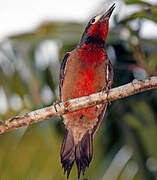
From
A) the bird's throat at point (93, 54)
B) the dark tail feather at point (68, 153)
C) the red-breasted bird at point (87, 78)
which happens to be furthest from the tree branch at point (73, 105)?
the bird's throat at point (93, 54)

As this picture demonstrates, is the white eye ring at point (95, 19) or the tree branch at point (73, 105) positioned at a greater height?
the white eye ring at point (95, 19)

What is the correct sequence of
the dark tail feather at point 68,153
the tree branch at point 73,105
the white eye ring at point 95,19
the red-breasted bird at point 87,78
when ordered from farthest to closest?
the white eye ring at point 95,19, the red-breasted bird at point 87,78, the dark tail feather at point 68,153, the tree branch at point 73,105

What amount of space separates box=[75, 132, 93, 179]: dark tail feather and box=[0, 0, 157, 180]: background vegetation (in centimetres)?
24

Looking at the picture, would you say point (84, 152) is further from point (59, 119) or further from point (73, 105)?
point (59, 119)

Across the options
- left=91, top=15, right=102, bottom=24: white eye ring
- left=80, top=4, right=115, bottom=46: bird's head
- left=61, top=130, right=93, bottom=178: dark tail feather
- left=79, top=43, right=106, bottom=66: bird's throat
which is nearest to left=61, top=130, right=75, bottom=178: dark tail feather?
left=61, top=130, right=93, bottom=178: dark tail feather

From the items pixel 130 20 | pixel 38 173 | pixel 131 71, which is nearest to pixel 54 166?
pixel 38 173

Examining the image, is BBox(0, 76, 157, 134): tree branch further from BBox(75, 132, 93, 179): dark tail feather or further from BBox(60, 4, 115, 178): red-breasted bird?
BBox(60, 4, 115, 178): red-breasted bird

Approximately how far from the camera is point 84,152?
3260mm

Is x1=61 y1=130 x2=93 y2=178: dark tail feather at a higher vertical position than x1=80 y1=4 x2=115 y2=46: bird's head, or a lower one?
lower

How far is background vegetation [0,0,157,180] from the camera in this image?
3.72 meters

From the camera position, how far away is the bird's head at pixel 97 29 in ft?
11.9

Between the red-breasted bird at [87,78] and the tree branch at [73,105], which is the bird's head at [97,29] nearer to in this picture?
the red-breasted bird at [87,78]

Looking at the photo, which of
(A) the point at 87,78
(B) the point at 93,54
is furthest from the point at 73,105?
(B) the point at 93,54

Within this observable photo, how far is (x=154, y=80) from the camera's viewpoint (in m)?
2.97
